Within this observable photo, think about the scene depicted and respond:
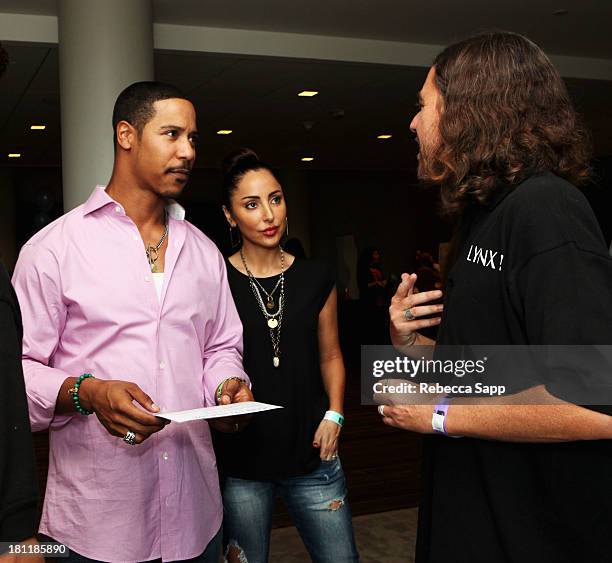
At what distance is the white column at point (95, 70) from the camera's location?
16.8 feet

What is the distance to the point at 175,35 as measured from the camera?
622cm

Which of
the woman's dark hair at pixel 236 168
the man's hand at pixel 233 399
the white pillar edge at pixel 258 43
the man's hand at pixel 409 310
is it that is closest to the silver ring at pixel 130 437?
the man's hand at pixel 233 399

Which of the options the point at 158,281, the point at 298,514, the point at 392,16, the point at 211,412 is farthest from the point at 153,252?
the point at 392,16

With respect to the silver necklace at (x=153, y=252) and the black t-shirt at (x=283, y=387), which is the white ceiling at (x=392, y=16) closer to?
the black t-shirt at (x=283, y=387)

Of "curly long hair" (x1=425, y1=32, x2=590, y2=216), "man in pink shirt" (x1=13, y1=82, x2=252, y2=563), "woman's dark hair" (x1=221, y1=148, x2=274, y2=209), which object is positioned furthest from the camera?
"woman's dark hair" (x1=221, y1=148, x2=274, y2=209)

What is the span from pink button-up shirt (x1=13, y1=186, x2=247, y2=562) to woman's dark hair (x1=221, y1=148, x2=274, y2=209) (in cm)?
62

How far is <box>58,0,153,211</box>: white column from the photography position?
5133 millimetres

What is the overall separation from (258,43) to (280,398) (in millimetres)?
4839

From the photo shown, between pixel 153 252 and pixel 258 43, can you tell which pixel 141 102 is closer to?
pixel 153 252

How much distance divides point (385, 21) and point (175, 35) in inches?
68.4

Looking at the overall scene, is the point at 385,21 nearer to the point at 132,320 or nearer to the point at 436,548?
the point at 132,320

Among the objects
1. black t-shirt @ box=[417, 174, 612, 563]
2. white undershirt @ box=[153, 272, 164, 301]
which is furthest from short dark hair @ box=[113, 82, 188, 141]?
black t-shirt @ box=[417, 174, 612, 563]

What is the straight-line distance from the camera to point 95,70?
203 inches

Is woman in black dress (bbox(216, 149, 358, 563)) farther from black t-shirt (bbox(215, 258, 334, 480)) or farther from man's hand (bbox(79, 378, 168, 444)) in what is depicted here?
man's hand (bbox(79, 378, 168, 444))
